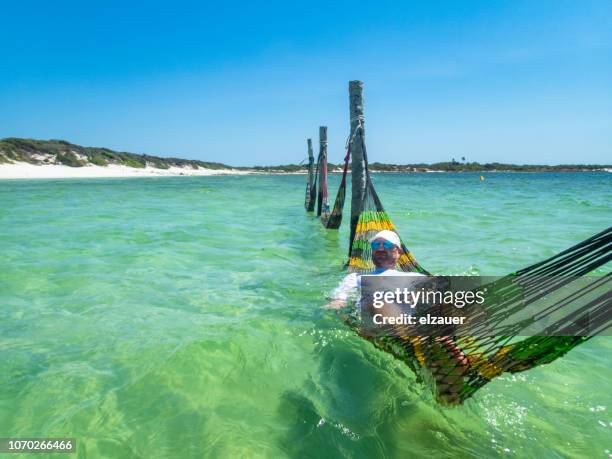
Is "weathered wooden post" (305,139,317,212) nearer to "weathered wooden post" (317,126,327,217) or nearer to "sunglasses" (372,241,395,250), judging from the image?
"weathered wooden post" (317,126,327,217)

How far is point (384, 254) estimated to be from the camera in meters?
3.55

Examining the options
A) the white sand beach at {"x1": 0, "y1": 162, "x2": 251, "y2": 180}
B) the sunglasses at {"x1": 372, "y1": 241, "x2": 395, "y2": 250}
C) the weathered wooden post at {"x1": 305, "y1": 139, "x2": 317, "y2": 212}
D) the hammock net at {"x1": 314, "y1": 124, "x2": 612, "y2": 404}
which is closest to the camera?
the hammock net at {"x1": 314, "y1": 124, "x2": 612, "y2": 404}

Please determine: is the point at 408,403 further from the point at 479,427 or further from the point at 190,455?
the point at 190,455

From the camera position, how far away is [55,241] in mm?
8375

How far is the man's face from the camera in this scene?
11.6 ft

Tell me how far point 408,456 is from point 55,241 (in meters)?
8.59

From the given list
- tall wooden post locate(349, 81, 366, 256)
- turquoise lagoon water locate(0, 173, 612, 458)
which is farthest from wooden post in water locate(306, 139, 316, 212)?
turquoise lagoon water locate(0, 173, 612, 458)

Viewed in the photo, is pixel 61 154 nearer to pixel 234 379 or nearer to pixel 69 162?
pixel 69 162
